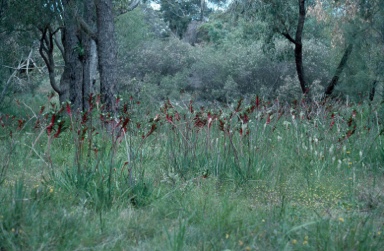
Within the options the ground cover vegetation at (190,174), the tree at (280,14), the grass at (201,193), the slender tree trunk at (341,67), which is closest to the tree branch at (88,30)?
the ground cover vegetation at (190,174)

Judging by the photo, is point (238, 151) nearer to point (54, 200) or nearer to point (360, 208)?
point (360, 208)

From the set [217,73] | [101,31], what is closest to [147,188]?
[101,31]

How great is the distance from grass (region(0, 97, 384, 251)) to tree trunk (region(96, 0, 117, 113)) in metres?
2.68

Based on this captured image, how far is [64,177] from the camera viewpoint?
4.91 meters

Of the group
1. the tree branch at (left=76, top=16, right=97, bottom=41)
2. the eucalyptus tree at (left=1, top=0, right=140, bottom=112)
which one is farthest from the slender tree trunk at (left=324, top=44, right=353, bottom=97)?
the tree branch at (left=76, top=16, right=97, bottom=41)

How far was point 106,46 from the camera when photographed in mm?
9750

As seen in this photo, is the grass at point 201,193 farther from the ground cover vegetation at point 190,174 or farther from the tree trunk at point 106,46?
the tree trunk at point 106,46

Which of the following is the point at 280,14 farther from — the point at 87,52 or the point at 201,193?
the point at 201,193

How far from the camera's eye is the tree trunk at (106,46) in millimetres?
9617

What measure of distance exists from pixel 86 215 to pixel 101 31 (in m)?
6.11

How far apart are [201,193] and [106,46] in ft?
18.2

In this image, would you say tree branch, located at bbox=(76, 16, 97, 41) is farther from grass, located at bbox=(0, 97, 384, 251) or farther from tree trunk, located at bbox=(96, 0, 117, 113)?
grass, located at bbox=(0, 97, 384, 251)

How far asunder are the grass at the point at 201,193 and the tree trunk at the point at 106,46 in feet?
8.81

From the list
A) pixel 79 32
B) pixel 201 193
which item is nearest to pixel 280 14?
pixel 79 32
